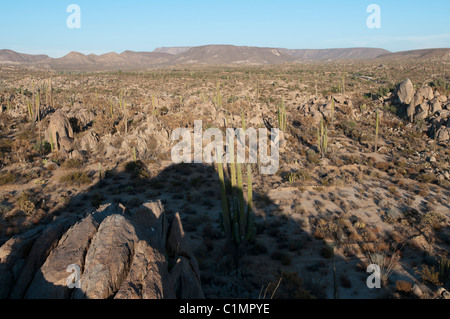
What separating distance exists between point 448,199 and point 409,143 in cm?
848

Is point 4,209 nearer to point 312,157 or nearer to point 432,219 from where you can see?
point 312,157

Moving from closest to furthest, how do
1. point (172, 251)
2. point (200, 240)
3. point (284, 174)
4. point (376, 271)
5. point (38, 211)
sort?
point (172, 251), point (376, 271), point (200, 240), point (38, 211), point (284, 174)

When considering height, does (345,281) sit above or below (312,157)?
below

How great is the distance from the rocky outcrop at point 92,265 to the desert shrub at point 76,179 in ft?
28.7

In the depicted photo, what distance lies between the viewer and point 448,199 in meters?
11.7

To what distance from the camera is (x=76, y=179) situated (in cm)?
1354

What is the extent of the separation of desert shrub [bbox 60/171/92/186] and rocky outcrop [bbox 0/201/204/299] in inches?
345

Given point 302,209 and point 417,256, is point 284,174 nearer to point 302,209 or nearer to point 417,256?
point 302,209

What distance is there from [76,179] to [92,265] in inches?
428

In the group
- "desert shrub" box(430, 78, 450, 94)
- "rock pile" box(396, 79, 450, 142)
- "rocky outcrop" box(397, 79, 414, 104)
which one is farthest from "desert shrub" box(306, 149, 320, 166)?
"desert shrub" box(430, 78, 450, 94)

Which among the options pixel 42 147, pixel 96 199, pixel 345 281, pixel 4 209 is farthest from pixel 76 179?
pixel 345 281

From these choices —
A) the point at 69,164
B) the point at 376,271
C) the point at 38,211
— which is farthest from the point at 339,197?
the point at 69,164

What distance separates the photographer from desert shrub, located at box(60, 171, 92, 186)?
1332cm

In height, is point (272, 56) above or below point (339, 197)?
above
